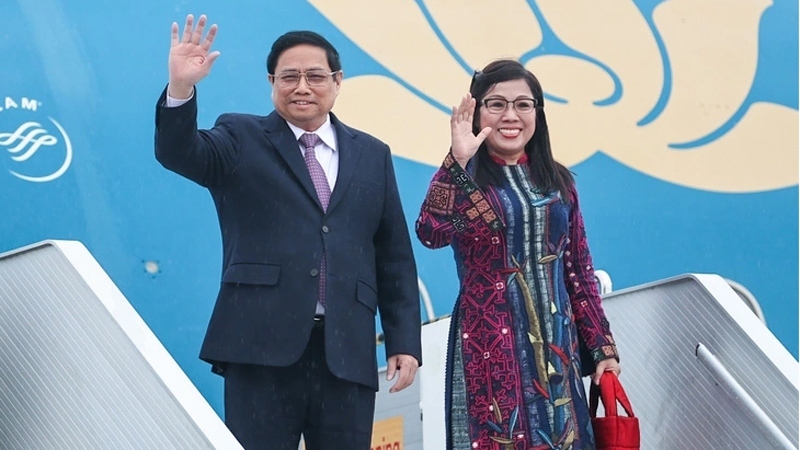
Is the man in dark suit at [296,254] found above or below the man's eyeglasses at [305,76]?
below

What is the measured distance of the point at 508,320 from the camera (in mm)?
3066

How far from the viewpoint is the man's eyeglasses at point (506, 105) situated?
3.16 meters

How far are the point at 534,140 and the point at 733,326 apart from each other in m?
0.80

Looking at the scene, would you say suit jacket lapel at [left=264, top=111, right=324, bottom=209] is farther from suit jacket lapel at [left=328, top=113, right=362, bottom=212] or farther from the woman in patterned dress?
the woman in patterned dress

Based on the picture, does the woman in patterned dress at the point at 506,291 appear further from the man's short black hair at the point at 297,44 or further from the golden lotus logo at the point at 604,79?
the golden lotus logo at the point at 604,79

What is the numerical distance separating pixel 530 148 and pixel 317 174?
52cm

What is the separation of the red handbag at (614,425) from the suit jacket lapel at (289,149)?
788 millimetres

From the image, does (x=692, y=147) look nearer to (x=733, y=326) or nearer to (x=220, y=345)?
(x=733, y=326)

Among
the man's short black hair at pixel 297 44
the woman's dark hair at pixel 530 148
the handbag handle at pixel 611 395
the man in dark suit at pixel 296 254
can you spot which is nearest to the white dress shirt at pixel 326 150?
the man in dark suit at pixel 296 254

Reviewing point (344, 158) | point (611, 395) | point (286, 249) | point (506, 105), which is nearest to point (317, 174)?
point (344, 158)

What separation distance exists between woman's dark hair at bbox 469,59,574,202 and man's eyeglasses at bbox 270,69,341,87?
38cm

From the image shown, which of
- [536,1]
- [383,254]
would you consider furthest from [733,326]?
[536,1]

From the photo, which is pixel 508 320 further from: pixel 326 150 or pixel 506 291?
pixel 326 150

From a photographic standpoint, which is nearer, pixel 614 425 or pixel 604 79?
pixel 614 425
